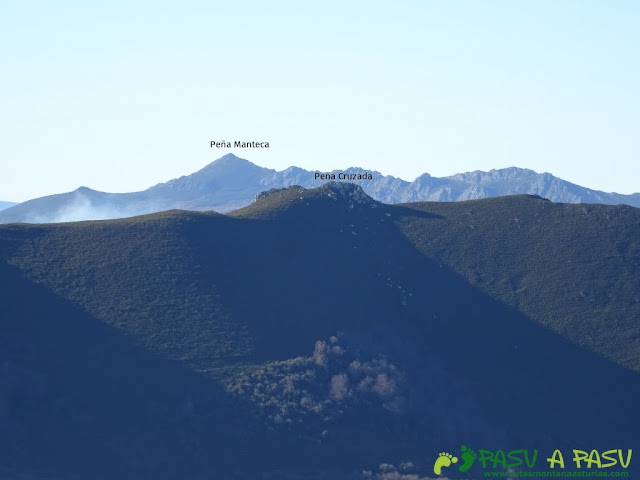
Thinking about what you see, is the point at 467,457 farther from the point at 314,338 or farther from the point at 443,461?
the point at 314,338

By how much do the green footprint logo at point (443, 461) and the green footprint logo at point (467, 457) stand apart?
1329 millimetres

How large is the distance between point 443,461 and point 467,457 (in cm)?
457

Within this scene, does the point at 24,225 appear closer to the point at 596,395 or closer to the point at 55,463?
the point at 55,463

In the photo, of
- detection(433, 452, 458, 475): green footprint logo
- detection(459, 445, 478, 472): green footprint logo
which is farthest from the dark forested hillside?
detection(459, 445, 478, 472): green footprint logo

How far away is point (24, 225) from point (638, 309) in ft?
335

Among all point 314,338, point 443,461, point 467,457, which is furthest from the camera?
point 314,338

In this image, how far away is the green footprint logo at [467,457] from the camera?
417 ft

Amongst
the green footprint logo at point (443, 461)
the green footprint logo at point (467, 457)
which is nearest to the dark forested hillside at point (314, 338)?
the green footprint logo at point (443, 461)

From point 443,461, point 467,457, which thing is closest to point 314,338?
point 443,461

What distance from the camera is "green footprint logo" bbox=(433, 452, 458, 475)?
124500 millimetres

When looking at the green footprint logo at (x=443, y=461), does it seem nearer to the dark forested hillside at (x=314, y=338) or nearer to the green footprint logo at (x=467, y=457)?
the dark forested hillside at (x=314, y=338)

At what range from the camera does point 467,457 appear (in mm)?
129500

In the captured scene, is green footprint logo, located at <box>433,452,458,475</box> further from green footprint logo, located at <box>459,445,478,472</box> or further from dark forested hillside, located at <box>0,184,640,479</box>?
green footprint logo, located at <box>459,445,478,472</box>

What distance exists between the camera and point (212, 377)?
132250 mm
